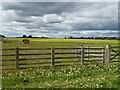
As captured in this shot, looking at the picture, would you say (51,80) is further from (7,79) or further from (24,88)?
(7,79)

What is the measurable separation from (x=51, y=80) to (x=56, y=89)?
214cm

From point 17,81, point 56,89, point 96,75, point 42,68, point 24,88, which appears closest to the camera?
point 56,89

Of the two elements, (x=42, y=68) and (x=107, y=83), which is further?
(x=42, y=68)

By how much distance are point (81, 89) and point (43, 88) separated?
1819 mm

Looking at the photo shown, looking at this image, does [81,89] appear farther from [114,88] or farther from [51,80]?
[51,80]

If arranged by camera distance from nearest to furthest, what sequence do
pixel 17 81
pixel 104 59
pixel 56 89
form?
1. pixel 56 89
2. pixel 17 81
3. pixel 104 59

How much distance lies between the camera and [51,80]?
33.3ft

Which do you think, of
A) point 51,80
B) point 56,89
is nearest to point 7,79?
point 51,80

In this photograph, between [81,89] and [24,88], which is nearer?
[81,89]

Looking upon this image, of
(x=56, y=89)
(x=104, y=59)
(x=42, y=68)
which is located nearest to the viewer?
(x=56, y=89)

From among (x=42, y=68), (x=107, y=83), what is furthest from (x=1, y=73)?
(x=107, y=83)

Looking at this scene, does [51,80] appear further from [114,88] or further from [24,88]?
[114,88]

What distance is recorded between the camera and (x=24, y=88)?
338 inches

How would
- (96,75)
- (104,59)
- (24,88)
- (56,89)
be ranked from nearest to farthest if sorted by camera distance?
1. (56,89)
2. (24,88)
3. (96,75)
4. (104,59)
